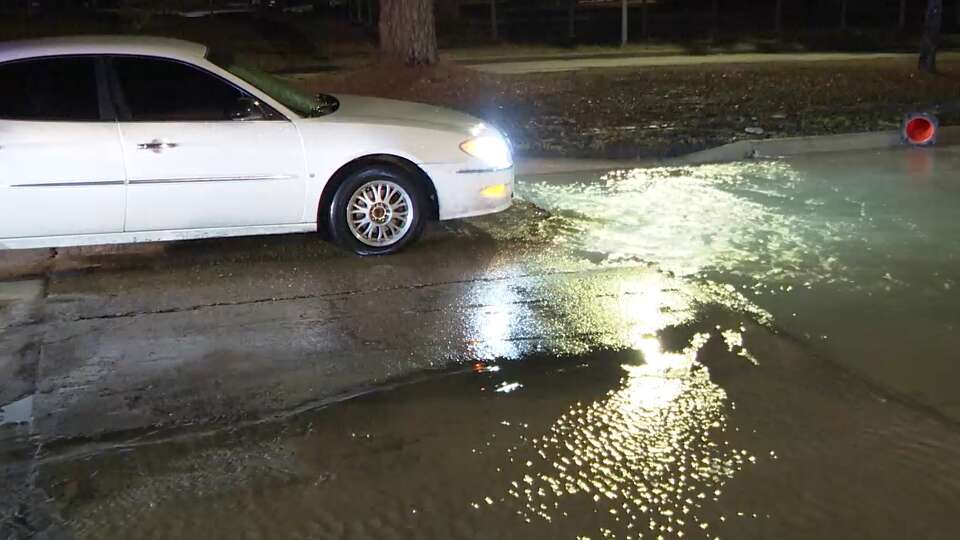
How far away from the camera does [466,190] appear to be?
7.38m

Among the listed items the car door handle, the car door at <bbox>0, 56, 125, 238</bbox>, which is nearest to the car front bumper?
the car door handle

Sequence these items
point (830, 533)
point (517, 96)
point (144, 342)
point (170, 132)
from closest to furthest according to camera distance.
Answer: point (830, 533), point (144, 342), point (170, 132), point (517, 96)

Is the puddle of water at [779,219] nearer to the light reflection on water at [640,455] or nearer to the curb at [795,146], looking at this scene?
the curb at [795,146]

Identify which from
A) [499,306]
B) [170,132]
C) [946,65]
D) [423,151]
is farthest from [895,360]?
[946,65]

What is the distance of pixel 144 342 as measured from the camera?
5.61 metres

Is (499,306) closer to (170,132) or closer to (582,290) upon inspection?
(582,290)

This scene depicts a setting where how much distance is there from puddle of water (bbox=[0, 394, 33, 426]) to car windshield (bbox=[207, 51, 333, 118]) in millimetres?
2969

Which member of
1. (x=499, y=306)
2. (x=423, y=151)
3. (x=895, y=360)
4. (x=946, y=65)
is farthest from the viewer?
(x=946, y=65)

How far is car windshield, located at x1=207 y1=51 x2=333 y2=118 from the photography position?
711cm

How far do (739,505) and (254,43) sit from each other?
2539 centimetres

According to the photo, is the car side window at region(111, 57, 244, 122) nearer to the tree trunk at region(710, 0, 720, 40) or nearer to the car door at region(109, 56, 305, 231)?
the car door at region(109, 56, 305, 231)

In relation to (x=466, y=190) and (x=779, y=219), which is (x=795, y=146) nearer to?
(x=779, y=219)

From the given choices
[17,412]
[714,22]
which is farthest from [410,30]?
[714,22]

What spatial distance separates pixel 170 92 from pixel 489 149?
2296 millimetres
